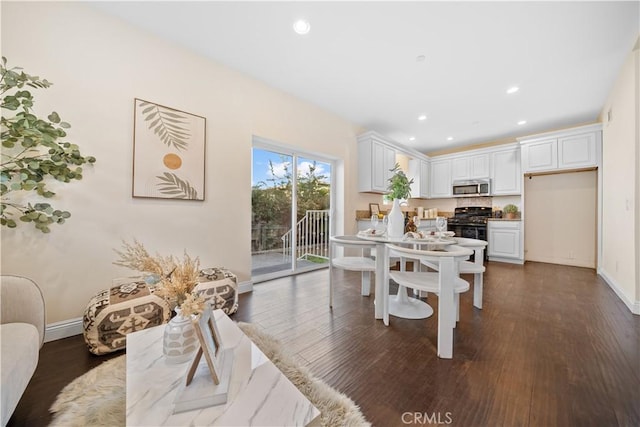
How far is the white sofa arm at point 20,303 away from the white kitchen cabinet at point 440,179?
6.58m

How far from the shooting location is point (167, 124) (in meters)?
2.35

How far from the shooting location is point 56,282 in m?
1.84

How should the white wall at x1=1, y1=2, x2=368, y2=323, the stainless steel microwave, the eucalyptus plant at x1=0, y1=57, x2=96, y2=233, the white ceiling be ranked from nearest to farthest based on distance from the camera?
the eucalyptus plant at x1=0, y1=57, x2=96, y2=233, the white wall at x1=1, y1=2, x2=368, y2=323, the white ceiling, the stainless steel microwave

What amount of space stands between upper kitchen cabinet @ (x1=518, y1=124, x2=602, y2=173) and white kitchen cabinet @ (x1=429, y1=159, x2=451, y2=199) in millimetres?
1441

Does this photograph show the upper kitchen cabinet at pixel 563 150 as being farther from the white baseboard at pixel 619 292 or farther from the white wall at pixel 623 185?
the white baseboard at pixel 619 292

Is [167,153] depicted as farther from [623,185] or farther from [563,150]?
[563,150]

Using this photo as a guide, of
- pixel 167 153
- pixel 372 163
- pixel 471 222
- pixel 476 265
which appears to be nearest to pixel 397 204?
pixel 476 265

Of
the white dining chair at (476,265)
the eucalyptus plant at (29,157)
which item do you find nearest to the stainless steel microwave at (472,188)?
the white dining chair at (476,265)

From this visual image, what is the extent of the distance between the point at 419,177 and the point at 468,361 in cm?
477

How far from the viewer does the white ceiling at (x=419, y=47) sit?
6.51 feet

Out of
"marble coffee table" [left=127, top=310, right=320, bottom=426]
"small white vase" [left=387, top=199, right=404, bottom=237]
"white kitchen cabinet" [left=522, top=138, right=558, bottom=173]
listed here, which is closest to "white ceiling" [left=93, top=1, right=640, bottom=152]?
"white kitchen cabinet" [left=522, top=138, right=558, bottom=173]

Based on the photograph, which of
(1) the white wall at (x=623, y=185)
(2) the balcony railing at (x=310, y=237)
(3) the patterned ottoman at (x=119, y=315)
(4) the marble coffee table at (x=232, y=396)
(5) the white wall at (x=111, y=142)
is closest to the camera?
(4) the marble coffee table at (x=232, y=396)

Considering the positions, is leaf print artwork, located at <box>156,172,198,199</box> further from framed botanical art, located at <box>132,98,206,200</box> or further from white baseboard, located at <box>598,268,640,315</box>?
white baseboard, located at <box>598,268,640,315</box>

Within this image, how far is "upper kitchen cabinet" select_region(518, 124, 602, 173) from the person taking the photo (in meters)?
3.89
